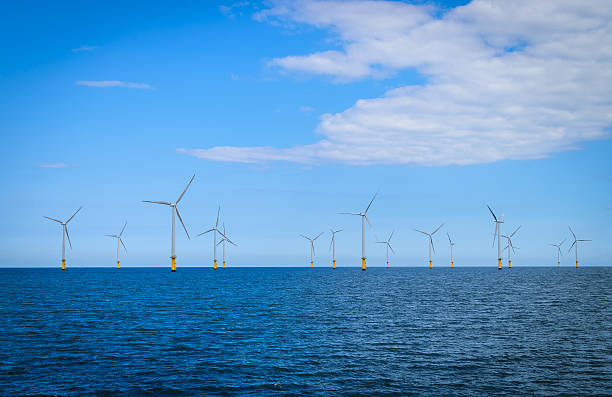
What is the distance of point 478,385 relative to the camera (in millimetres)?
31297

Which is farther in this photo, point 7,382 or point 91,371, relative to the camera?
point 91,371

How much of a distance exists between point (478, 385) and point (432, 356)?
895 centimetres

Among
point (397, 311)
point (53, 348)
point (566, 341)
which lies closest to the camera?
point (53, 348)

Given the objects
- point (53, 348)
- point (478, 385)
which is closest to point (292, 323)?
point (53, 348)

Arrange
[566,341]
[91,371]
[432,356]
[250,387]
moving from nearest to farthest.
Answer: [250,387] → [91,371] → [432,356] → [566,341]

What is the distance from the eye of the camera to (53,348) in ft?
141

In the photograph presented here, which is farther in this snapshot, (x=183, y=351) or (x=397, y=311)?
(x=397, y=311)

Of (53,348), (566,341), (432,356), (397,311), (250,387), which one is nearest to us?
(250,387)

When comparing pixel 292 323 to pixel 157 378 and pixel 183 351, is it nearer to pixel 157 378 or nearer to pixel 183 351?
pixel 183 351

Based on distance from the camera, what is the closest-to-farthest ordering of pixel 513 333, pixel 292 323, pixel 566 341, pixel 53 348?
pixel 53 348
pixel 566 341
pixel 513 333
pixel 292 323

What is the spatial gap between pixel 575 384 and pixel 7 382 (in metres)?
39.3

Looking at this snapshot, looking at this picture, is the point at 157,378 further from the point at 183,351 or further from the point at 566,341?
the point at 566,341

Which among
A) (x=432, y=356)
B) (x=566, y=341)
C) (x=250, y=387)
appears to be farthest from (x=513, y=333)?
(x=250, y=387)

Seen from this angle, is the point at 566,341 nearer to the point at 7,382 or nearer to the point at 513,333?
the point at 513,333
